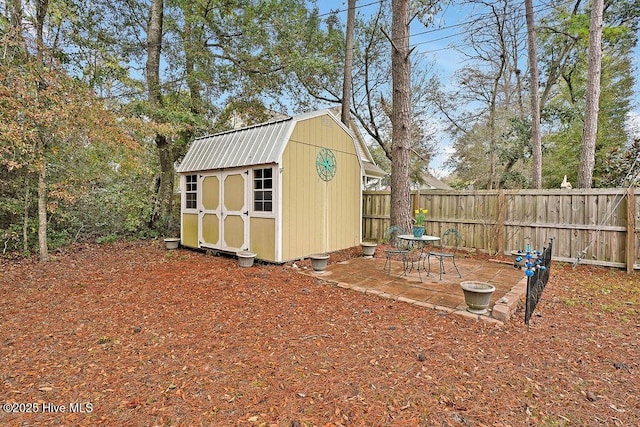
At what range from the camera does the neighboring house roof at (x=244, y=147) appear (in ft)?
19.1

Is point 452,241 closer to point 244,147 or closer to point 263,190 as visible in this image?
point 263,190

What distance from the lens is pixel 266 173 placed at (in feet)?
19.6

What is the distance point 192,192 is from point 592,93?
30.5ft

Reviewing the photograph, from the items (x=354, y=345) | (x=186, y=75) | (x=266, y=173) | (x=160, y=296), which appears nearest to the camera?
(x=354, y=345)

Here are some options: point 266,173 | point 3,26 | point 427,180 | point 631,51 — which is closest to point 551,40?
point 631,51

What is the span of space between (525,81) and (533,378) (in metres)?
15.0

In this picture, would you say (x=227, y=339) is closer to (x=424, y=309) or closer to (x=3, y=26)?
(x=424, y=309)

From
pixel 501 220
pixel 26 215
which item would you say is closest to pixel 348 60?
pixel 501 220

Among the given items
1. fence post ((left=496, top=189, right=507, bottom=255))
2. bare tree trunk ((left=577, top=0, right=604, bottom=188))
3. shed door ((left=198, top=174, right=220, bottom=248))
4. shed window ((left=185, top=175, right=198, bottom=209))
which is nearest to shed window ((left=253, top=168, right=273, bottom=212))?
shed door ((left=198, top=174, right=220, bottom=248))

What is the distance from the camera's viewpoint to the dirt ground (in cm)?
195

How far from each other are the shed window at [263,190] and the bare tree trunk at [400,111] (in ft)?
8.98

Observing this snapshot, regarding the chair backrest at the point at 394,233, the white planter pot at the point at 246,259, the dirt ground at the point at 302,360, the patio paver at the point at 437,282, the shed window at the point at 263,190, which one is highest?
the shed window at the point at 263,190

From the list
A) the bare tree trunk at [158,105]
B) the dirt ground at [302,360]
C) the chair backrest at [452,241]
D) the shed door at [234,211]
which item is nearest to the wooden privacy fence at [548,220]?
the chair backrest at [452,241]

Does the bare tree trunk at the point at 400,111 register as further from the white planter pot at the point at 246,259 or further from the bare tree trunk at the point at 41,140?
the bare tree trunk at the point at 41,140
